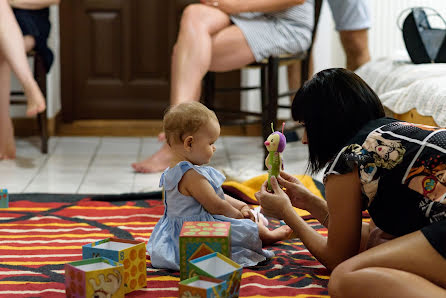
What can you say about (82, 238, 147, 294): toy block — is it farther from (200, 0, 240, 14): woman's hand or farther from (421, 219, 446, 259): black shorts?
(200, 0, 240, 14): woman's hand

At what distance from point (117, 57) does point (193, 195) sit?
2468 mm

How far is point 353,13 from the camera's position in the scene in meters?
3.14

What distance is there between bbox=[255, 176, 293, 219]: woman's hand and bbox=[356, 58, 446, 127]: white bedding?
0.74m

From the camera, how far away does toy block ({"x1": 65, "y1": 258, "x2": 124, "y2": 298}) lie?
129cm

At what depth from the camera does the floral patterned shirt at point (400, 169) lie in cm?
125

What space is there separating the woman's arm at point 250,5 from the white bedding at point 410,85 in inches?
18.9

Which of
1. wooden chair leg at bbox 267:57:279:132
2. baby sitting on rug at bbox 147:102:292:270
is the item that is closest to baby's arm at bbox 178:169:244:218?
baby sitting on rug at bbox 147:102:292:270

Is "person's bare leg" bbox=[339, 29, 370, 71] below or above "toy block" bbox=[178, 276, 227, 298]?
above

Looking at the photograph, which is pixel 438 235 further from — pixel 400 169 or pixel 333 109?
pixel 333 109

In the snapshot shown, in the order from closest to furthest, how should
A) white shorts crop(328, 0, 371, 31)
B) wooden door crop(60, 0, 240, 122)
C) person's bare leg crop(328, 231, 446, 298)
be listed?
1. person's bare leg crop(328, 231, 446, 298)
2. white shorts crop(328, 0, 371, 31)
3. wooden door crop(60, 0, 240, 122)

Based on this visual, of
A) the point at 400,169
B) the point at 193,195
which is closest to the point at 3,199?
the point at 193,195

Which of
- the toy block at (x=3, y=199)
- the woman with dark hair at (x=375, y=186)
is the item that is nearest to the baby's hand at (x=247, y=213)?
the woman with dark hair at (x=375, y=186)

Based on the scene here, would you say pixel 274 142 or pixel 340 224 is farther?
pixel 274 142

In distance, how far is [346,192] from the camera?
1.31 metres
